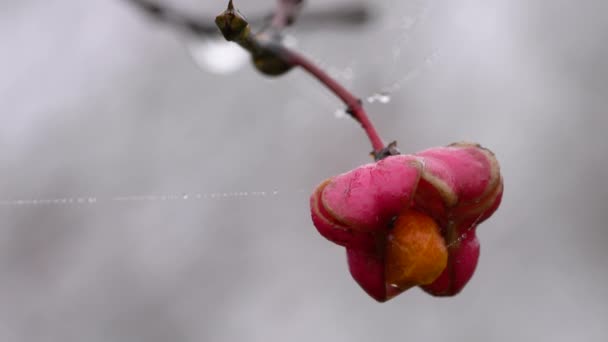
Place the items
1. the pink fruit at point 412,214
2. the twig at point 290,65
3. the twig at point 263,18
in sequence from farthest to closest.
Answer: the twig at point 263,18 < the twig at point 290,65 < the pink fruit at point 412,214

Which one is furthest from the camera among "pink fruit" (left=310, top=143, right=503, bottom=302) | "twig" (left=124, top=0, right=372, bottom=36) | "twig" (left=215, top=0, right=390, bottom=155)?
"twig" (left=124, top=0, right=372, bottom=36)

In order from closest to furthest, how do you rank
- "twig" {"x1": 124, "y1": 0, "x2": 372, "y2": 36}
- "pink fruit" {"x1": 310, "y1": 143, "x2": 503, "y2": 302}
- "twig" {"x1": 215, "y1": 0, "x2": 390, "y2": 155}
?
"pink fruit" {"x1": 310, "y1": 143, "x2": 503, "y2": 302}
"twig" {"x1": 215, "y1": 0, "x2": 390, "y2": 155}
"twig" {"x1": 124, "y1": 0, "x2": 372, "y2": 36}

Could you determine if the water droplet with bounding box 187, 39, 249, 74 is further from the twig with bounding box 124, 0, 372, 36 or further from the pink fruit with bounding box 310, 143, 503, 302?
the pink fruit with bounding box 310, 143, 503, 302

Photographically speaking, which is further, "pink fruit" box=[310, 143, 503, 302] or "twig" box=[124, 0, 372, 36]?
"twig" box=[124, 0, 372, 36]

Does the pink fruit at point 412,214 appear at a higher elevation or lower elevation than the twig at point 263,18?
higher

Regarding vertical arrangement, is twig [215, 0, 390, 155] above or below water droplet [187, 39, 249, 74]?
above

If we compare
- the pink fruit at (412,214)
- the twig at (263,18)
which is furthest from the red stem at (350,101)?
the twig at (263,18)

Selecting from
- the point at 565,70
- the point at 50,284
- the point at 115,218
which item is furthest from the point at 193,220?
the point at 565,70

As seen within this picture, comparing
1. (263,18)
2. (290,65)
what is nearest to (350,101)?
(290,65)

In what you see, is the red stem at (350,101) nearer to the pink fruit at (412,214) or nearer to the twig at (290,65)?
the twig at (290,65)

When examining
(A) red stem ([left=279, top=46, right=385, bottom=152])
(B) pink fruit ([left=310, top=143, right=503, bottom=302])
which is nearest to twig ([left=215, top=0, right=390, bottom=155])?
(A) red stem ([left=279, top=46, right=385, bottom=152])

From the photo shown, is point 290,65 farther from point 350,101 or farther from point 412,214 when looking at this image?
point 412,214

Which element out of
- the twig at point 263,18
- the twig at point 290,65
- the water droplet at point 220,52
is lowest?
the water droplet at point 220,52
